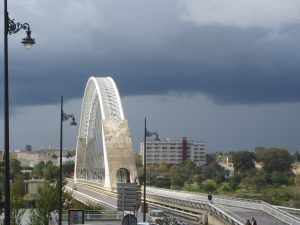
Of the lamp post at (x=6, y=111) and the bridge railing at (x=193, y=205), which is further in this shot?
the bridge railing at (x=193, y=205)

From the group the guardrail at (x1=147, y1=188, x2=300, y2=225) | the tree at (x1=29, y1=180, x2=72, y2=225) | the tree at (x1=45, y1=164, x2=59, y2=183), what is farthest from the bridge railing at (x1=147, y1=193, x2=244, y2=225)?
the tree at (x1=29, y1=180, x2=72, y2=225)

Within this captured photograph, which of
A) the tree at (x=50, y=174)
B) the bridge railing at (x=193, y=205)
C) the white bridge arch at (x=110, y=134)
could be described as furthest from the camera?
the white bridge arch at (x=110, y=134)

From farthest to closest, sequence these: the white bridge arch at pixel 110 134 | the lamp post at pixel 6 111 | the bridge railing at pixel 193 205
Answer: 1. the white bridge arch at pixel 110 134
2. the bridge railing at pixel 193 205
3. the lamp post at pixel 6 111

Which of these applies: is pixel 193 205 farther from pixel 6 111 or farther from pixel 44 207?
pixel 6 111

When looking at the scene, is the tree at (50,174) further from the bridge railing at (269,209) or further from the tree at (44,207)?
the tree at (44,207)

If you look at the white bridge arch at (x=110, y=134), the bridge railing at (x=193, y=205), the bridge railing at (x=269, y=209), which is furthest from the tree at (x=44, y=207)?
the white bridge arch at (x=110, y=134)

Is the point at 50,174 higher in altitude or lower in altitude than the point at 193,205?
higher

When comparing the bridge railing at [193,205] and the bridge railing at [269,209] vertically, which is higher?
the bridge railing at [269,209]

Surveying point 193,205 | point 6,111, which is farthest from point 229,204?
point 6,111

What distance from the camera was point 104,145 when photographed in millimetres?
118250

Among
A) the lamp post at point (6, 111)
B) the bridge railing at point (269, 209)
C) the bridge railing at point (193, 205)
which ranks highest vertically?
the lamp post at point (6, 111)

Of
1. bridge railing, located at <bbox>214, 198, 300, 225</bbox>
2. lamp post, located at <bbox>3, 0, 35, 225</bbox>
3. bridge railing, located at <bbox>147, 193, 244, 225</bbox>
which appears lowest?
bridge railing, located at <bbox>147, 193, 244, 225</bbox>

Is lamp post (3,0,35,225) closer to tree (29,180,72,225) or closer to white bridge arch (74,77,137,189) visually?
tree (29,180,72,225)

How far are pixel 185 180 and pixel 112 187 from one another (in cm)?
7204
